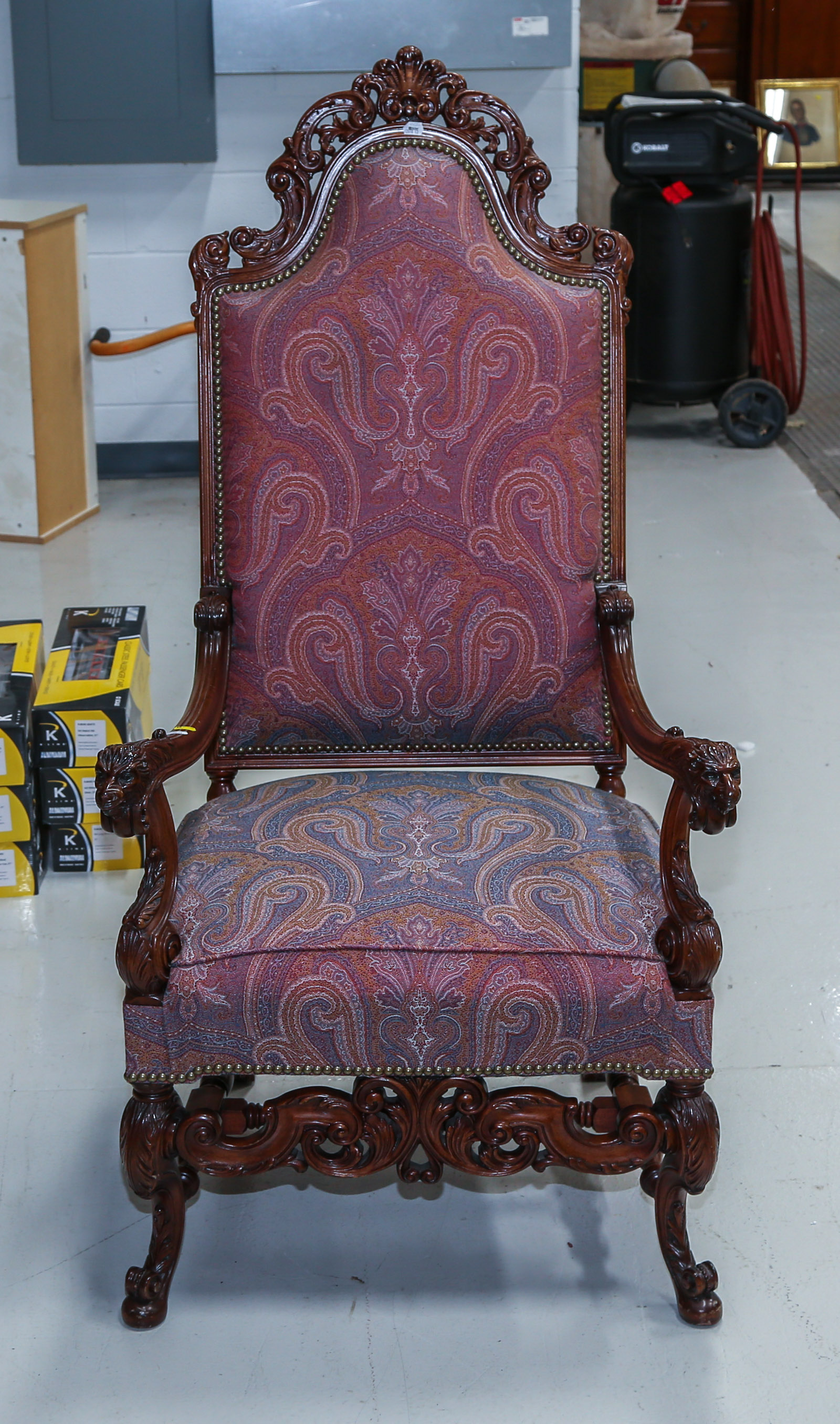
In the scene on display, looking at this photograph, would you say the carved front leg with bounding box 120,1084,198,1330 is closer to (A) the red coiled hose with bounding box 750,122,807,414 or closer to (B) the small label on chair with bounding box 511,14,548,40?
(B) the small label on chair with bounding box 511,14,548,40

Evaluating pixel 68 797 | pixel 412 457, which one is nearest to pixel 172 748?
pixel 412 457

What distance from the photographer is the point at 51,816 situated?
7.59ft

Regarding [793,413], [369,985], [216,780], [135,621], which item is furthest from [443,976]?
[793,413]

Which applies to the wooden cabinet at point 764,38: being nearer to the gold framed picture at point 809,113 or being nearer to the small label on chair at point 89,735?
the gold framed picture at point 809,113

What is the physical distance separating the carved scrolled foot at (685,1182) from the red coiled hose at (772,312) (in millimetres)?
3524

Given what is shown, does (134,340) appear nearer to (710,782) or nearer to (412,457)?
(412,457)

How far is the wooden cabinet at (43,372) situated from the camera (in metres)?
3.62

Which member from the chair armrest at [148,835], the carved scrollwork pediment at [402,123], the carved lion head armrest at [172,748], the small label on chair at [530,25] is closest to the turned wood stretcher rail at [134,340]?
the small label on chair at [530,25]

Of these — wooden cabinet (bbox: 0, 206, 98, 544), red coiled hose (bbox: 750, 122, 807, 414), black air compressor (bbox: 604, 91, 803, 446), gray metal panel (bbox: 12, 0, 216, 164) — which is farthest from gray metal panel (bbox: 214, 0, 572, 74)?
red coiled hose (bbox: 750, 122, 807, 414)

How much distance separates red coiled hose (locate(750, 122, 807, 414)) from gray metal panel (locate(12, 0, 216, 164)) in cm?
163

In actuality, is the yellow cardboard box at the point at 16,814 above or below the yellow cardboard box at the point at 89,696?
below

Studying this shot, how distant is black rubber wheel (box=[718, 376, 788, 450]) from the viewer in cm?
449

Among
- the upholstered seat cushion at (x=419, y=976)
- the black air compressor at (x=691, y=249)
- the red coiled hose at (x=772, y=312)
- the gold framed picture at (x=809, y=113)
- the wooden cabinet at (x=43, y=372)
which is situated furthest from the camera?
the gold framed picture at (x=809, y=113)

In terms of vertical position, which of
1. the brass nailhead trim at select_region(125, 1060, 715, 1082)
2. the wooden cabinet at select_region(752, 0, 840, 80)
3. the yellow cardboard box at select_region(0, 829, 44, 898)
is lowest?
the yellow cardboard box at select_region(0, 829, 44, 898)
